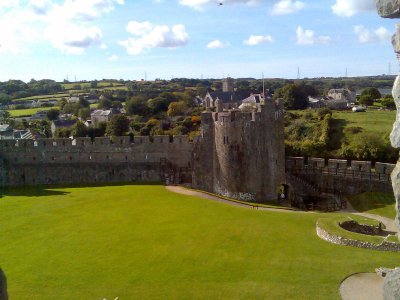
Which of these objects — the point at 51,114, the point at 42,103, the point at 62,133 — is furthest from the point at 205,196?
the point at 42,103

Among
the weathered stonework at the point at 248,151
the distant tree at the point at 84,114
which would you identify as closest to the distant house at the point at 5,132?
the weathered stonework at the point at 248,151

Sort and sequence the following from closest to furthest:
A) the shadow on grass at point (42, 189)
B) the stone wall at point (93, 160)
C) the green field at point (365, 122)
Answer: the shadow on grass at point (42, 189) < the stone wall at point (93, 160) < the green field at point (365, 122)

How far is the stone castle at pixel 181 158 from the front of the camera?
25672 millimetres

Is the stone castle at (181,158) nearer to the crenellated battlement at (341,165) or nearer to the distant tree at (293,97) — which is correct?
the crenellated battlement at (341,165)

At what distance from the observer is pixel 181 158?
30.1m

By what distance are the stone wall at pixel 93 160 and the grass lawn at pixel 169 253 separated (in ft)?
21.9

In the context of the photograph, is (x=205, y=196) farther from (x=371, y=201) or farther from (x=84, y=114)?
(x=84, y=114)

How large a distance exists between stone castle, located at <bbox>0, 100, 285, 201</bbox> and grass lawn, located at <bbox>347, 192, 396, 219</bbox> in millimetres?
5066

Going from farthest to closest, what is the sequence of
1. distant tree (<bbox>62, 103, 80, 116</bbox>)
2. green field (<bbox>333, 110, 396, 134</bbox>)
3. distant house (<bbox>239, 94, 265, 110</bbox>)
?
distant tree (<bbox>62, 103, 80, 116</bbox>) < green field (<bbox>333, 110, 396, 134</bbox>) < distant house (<bbox>239, 94, 265, 110</bbox>)

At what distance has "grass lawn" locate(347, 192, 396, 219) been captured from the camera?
955 inches

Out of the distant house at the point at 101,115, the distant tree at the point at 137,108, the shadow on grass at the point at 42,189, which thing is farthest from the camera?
the distant tree at the point at 137,108

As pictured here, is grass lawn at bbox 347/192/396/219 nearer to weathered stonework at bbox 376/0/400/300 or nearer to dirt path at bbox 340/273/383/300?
dirt path at bbox 340/273/383/300

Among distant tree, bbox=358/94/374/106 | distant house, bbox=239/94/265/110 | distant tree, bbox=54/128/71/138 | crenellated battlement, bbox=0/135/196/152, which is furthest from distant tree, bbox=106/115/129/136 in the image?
distant tree, bbox=358/94/374/106

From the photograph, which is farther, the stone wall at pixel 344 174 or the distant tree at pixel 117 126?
the distant tree at pixel 117 126
